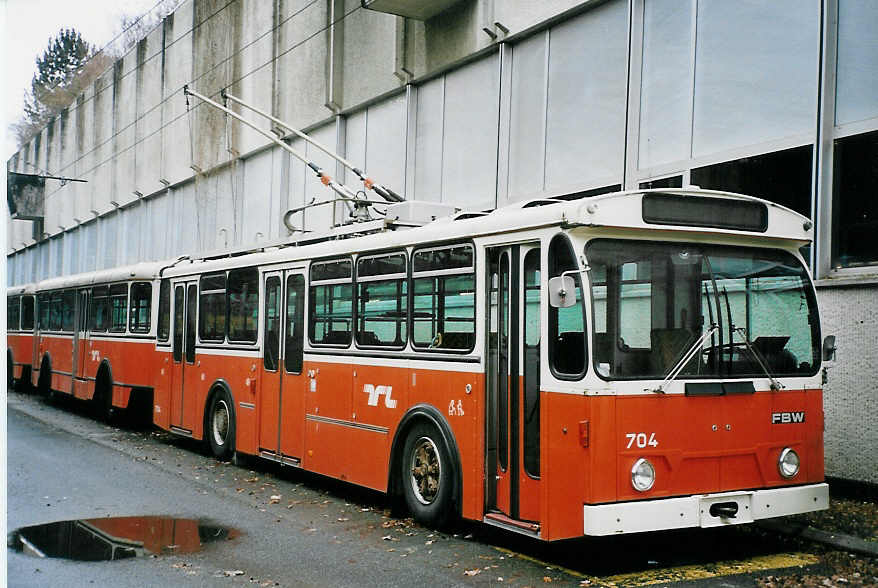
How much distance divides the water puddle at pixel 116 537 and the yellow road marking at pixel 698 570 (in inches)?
113

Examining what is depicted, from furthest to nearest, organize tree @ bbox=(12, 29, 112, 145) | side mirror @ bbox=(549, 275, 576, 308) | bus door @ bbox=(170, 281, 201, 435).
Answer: tree @ bbox=(12, 29, 112, 145) → bus door @ bbox=(170, 281, 201, 435) → side mirror @ bbox=(549, 275, 576, 308)

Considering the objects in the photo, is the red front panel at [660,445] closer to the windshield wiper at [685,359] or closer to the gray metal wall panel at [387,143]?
the windshield wiper at [685,359]

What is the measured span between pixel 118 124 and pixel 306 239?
30956 millimetres

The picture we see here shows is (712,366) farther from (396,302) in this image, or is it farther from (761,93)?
(761,93)

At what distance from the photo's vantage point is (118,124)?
40938 millimetres

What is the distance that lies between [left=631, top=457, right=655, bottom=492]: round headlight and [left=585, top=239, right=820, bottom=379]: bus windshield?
2.03 feet

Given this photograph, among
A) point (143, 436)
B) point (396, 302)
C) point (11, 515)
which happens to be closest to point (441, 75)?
point (143, 436)

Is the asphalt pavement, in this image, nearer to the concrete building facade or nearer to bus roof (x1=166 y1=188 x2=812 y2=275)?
bus roof (x1=166 y1=188 x2=812 y2=275)

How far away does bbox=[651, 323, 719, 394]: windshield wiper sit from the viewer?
7.32m

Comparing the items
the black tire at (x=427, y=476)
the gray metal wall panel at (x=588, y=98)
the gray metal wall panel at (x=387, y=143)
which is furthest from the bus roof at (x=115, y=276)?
the black tire at (x=427, y=476)

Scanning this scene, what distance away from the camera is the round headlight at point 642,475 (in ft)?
23.6

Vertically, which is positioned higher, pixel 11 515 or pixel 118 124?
pixel 118 124

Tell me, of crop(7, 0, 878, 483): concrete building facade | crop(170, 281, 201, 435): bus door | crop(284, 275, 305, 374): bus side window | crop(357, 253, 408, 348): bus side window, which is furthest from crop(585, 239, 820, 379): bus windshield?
crop(170, 281, 201, 435): bus door

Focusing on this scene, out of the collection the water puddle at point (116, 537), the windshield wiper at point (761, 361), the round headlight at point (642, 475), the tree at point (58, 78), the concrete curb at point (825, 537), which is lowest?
the water puddle at point (116, 537)
